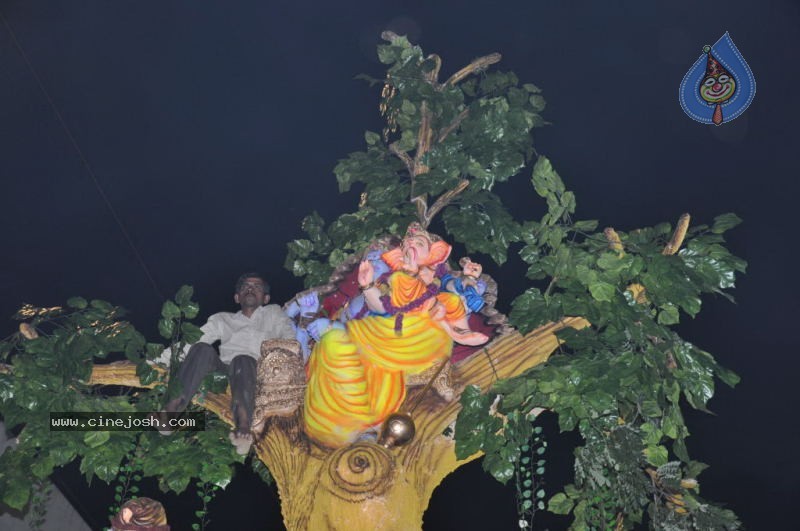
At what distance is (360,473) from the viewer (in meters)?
3.84

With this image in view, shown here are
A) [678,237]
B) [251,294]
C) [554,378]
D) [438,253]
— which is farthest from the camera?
[251,294]

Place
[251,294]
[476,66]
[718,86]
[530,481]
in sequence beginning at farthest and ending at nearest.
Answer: [718,86] → [476,66] → [251,294] → [530,481]

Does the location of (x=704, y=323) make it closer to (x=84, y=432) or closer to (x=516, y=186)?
(x=516, y=186)

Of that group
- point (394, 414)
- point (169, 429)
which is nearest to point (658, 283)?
point (394, 414)

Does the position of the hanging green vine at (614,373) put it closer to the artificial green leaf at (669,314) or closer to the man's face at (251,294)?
the artificial green leaf at (669,314)

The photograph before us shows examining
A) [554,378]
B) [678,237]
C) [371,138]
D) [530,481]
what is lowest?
[530,481]

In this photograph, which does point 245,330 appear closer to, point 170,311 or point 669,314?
point 170,311

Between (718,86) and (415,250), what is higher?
(415,250)

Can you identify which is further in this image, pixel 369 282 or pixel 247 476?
pixel 247 476

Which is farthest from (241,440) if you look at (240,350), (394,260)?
(394,260)

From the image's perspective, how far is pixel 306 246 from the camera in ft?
15.5

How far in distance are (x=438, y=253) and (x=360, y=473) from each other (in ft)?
3.17

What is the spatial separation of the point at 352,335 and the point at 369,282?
228 millimetres

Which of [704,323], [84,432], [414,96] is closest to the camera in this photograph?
[84,432]
